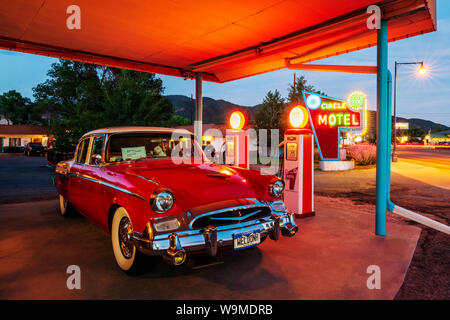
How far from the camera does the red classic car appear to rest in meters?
3.12

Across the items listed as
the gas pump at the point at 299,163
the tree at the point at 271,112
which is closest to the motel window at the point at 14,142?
the tree at the point at 271,112

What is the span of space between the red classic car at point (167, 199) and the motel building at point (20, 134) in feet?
154

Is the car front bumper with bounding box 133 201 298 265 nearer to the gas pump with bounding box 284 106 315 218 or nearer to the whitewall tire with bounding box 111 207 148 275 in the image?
the whitewall tire with bounding box 111 207 148 275

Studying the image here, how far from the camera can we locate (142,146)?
180 inches

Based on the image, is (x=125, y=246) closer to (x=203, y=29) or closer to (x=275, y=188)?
(x=275, y=188)

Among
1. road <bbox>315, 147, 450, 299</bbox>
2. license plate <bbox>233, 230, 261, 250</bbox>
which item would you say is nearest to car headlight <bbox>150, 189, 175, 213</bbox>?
license plate <bbox>233, 230, 261, 250</bbox>

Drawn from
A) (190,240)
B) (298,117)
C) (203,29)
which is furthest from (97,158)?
(298,117)

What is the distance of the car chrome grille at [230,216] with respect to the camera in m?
3.21

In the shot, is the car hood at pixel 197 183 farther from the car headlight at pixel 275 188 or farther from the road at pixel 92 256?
the road at pixel 92 256

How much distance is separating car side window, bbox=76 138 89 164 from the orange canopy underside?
2.30 meters

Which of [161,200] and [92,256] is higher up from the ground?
[161,200]

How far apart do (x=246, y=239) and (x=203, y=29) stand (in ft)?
15.0

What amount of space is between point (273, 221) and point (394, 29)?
472 centimetres
